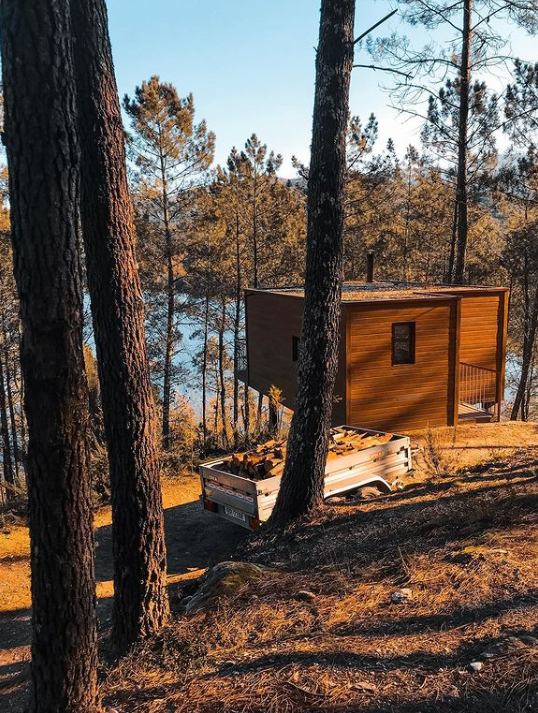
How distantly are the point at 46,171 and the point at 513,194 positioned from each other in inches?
750

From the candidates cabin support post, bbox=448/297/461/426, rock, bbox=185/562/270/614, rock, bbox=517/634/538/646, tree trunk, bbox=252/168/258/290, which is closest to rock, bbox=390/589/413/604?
rock, bbox=517/634/538/646

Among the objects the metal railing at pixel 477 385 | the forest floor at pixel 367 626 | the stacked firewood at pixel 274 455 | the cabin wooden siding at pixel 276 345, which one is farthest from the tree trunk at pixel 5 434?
the metal railing at pixel 477 385

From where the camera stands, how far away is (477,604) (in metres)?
3.98

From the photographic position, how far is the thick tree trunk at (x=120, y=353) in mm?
4262

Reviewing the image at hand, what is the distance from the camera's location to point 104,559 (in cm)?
920

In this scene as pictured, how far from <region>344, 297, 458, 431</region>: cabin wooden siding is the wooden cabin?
24 millimetres

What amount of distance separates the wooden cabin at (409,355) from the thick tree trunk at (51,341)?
10.2 metres

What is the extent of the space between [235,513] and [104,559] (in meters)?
2.50

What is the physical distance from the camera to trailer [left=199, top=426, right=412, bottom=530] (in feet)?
26.8

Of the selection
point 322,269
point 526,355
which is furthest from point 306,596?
point 526,355

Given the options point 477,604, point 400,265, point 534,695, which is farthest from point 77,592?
point 400,265

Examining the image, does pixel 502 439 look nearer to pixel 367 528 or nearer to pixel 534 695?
pixel 367 528

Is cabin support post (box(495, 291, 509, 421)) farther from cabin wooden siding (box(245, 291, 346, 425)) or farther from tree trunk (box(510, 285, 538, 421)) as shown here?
tree trunk (box(510, 285, 538, 421))

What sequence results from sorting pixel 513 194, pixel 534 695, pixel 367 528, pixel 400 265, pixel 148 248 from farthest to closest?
pixel 400 265 → pixel 148 248 → pixel 513 194 → pixel 367 528 → pixel 534 695
